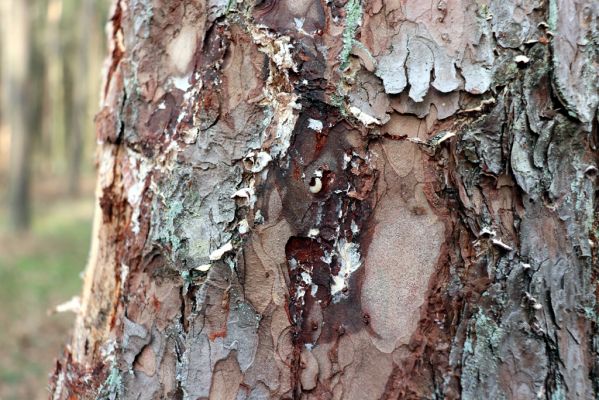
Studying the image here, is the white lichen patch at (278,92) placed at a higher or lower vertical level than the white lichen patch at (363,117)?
higher

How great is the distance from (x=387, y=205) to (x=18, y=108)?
1043cm

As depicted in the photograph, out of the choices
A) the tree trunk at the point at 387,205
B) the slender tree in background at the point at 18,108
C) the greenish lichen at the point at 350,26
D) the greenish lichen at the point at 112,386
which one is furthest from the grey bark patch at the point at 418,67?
the slender tree in background at the point at 18,108

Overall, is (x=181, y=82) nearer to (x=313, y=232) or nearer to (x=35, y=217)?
(x=313, y=232)

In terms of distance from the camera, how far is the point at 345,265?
107 cm

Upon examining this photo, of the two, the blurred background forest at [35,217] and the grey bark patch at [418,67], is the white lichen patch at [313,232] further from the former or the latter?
the blurred background forest at [35,217]

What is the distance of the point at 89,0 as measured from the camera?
1548cm

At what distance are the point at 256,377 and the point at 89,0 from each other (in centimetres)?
1679

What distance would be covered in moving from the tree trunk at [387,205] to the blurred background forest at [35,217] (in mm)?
616

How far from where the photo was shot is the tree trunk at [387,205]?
1.05m

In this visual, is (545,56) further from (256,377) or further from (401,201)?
(256,377)

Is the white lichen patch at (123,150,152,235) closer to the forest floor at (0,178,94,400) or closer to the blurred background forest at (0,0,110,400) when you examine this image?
the blurred background forest at (0,0,110,400)

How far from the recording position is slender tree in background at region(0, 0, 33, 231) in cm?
961

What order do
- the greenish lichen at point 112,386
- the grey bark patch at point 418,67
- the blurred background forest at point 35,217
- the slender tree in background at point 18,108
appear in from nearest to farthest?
1. the grey bark patch at point 418,67
2. the greenish lichen at point 112,386
3. the blurred background forest at point 35,217
4. the slender tree in background at point 18,108

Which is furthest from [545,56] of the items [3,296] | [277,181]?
[3,296]
